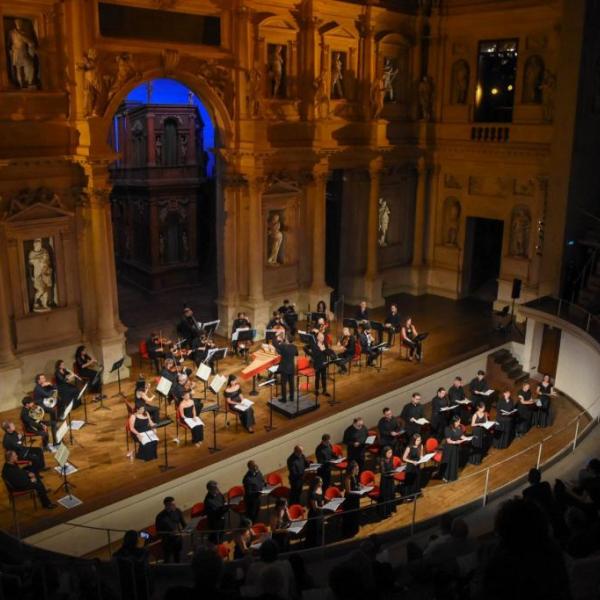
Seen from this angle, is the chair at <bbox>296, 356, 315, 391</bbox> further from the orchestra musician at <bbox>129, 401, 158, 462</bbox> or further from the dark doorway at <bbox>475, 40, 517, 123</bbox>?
the dark doorway at <bbox>475, 40, 517, 123</bbox>

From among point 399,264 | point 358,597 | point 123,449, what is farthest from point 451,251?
point 358,597

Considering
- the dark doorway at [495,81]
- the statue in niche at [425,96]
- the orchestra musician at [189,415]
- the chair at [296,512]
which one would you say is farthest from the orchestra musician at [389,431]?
the statue in niche at [425,96]

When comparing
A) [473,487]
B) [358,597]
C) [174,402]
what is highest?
[358,597]

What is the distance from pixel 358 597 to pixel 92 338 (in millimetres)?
13328

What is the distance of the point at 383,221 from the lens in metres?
23.7

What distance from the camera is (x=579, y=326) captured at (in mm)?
17094

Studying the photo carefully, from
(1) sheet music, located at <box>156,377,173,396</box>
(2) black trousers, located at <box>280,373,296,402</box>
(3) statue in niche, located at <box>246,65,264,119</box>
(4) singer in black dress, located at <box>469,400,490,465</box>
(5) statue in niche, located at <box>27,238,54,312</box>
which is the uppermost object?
(3) statue in niche, located at <box>246,65,264,119</box>

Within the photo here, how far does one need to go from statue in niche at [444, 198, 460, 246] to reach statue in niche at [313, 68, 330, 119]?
6.13 m

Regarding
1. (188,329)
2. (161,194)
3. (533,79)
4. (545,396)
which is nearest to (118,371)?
(188,329)

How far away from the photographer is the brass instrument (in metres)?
12.8

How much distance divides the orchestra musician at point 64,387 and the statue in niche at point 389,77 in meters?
13.4

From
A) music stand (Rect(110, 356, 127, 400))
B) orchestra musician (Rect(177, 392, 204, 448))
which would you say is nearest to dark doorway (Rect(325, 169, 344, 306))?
music stand (Rect(110, 356, 127, 400))

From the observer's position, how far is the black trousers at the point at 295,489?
41.2 ft

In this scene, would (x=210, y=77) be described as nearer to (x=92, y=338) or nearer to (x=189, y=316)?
(x=189, y=316)
